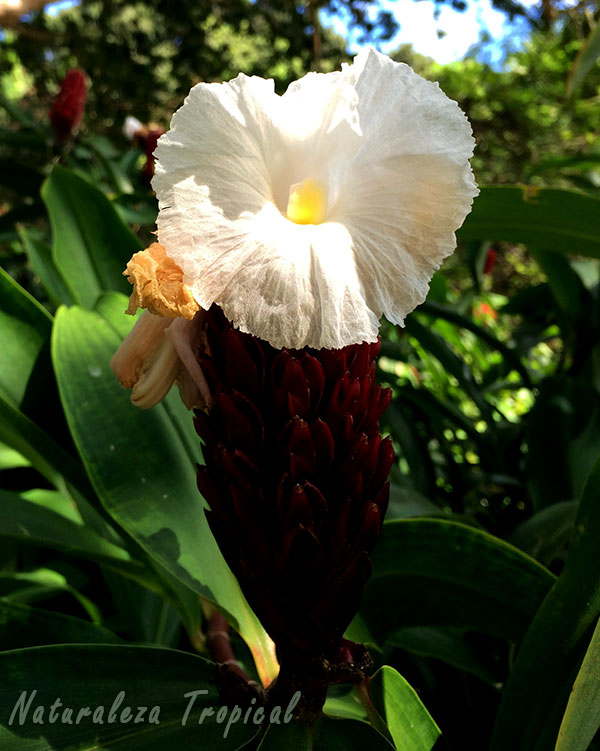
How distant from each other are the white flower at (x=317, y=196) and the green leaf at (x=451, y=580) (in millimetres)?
251

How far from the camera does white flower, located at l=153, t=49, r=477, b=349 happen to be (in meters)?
0.41

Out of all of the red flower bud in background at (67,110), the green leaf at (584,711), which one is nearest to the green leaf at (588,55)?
the green leaf at (584,711)

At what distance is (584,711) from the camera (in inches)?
15.9

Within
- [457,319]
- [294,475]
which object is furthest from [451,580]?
[457,319]

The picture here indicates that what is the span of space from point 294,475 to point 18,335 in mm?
418

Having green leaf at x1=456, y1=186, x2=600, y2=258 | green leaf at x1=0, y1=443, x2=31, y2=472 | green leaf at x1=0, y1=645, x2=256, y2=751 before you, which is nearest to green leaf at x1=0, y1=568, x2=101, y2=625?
green leaf at x1=0, y1=443, x2=31, y2=472

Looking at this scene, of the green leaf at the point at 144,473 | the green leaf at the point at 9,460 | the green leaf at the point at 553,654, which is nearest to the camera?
the green leaf at the point at 553,654

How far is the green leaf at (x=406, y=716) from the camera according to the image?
1.62ft

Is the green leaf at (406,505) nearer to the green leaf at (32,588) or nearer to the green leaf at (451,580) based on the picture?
the green leaf at (451,580)

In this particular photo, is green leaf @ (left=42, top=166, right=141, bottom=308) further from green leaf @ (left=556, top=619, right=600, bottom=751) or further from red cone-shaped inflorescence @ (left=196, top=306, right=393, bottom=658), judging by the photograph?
green leaf @ (left=556, top=619, right=600, bottom=751)

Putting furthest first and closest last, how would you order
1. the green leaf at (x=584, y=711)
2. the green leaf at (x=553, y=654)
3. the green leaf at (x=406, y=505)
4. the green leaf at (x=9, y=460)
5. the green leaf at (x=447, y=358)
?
the green leaf at (x=447, y=358)
the green leaf at (x=9, y=460)
the green leaf at (x=406, y=505)
the green leaf at (x=553, y=654)
the green leaf at (x=584, y=711)

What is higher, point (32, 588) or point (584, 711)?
point (584, 711)

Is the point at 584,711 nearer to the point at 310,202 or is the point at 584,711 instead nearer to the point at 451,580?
the point at 451,580

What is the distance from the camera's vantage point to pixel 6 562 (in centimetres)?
101
